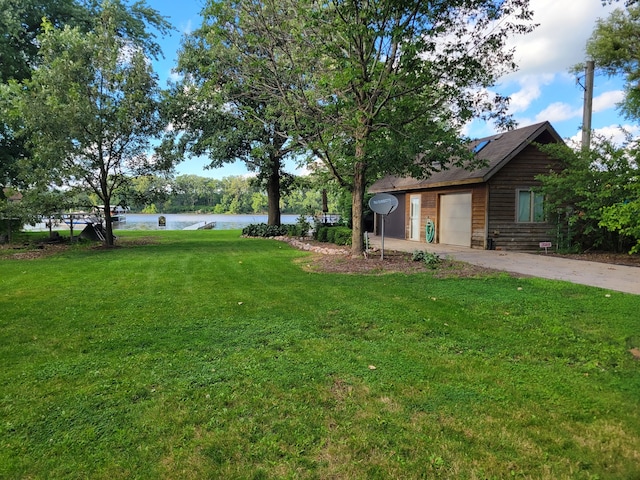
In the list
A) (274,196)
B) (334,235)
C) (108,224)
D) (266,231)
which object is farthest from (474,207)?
(108,224)

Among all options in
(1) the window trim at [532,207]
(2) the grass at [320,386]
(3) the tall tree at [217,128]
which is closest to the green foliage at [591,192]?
(1) the window trim at [532,207]

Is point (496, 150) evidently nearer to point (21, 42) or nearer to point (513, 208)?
point (513, 208)

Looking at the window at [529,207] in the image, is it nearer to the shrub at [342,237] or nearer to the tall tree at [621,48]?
the shrub at [342,237]

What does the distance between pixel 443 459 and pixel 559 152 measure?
1181 cm

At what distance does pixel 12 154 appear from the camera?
1652 centimetres

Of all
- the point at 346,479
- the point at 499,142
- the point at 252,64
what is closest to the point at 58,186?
the point at 252,64

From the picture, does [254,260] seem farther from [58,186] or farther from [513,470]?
[513,470]

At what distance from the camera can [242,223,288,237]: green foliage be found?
779 inches

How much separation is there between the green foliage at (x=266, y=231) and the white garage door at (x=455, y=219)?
324 inches

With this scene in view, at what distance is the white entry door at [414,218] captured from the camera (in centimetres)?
1616

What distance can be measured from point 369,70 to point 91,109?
8365 millimetres

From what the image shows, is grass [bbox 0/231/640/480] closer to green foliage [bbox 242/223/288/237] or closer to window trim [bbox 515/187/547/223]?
window trim [bbox 515/187/547/223]

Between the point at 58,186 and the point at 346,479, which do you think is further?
the point at 58,186

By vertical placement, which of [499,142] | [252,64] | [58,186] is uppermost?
[252,64]
